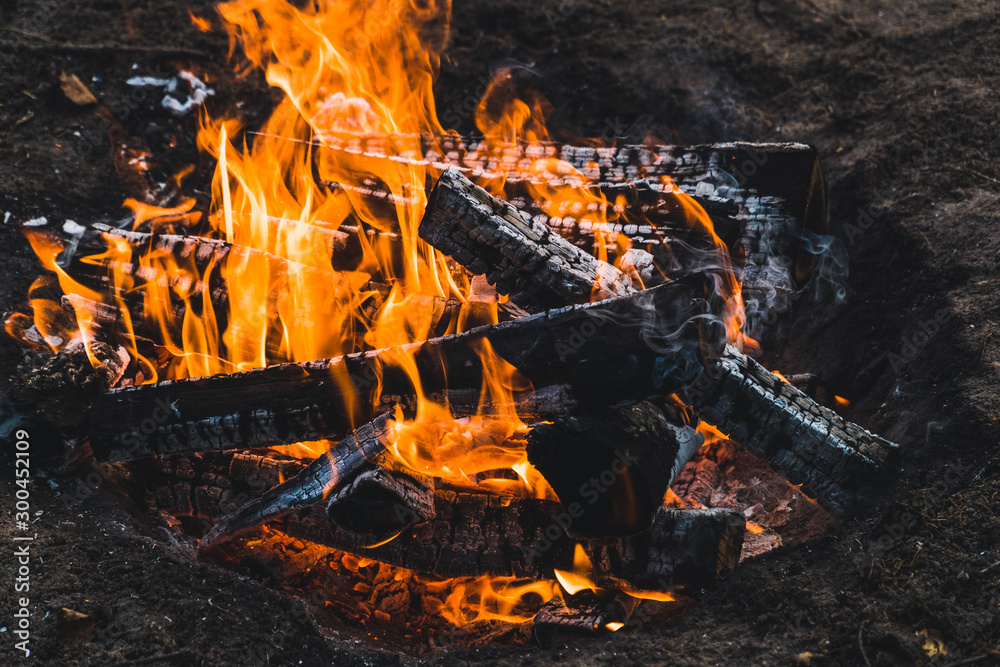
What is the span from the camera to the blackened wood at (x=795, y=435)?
9.18 ft

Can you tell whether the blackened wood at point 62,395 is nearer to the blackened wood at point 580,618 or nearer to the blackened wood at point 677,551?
the blackened wood at point 580,618

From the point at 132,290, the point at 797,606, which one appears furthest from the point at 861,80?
the point at 132,290

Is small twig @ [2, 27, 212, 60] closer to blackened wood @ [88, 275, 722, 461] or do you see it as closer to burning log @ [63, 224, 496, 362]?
burning log @ [63, 224, 496, 362]

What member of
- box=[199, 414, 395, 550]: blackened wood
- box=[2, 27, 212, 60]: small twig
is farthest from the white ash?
box=[199, 414, 395, 550]: blackened wood

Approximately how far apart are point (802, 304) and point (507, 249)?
2.27 meters

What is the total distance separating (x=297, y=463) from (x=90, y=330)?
1619mm

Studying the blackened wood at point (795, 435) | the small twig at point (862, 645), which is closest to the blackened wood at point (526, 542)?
the blackened wood at point (795, 435)

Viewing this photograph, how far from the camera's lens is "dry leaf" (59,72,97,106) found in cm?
485

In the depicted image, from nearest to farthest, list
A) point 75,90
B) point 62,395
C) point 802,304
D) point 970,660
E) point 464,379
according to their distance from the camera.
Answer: point 970,660, point 464,379, point 62,395, point 802,304, point 75,90

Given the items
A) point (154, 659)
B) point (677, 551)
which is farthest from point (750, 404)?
point (154, 659)

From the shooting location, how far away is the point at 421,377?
108 inches

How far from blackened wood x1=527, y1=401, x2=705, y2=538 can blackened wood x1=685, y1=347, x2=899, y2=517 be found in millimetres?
358

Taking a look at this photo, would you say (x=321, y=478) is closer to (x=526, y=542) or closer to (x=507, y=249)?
(x=526, y=542)

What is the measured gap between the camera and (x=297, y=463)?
123 inches
